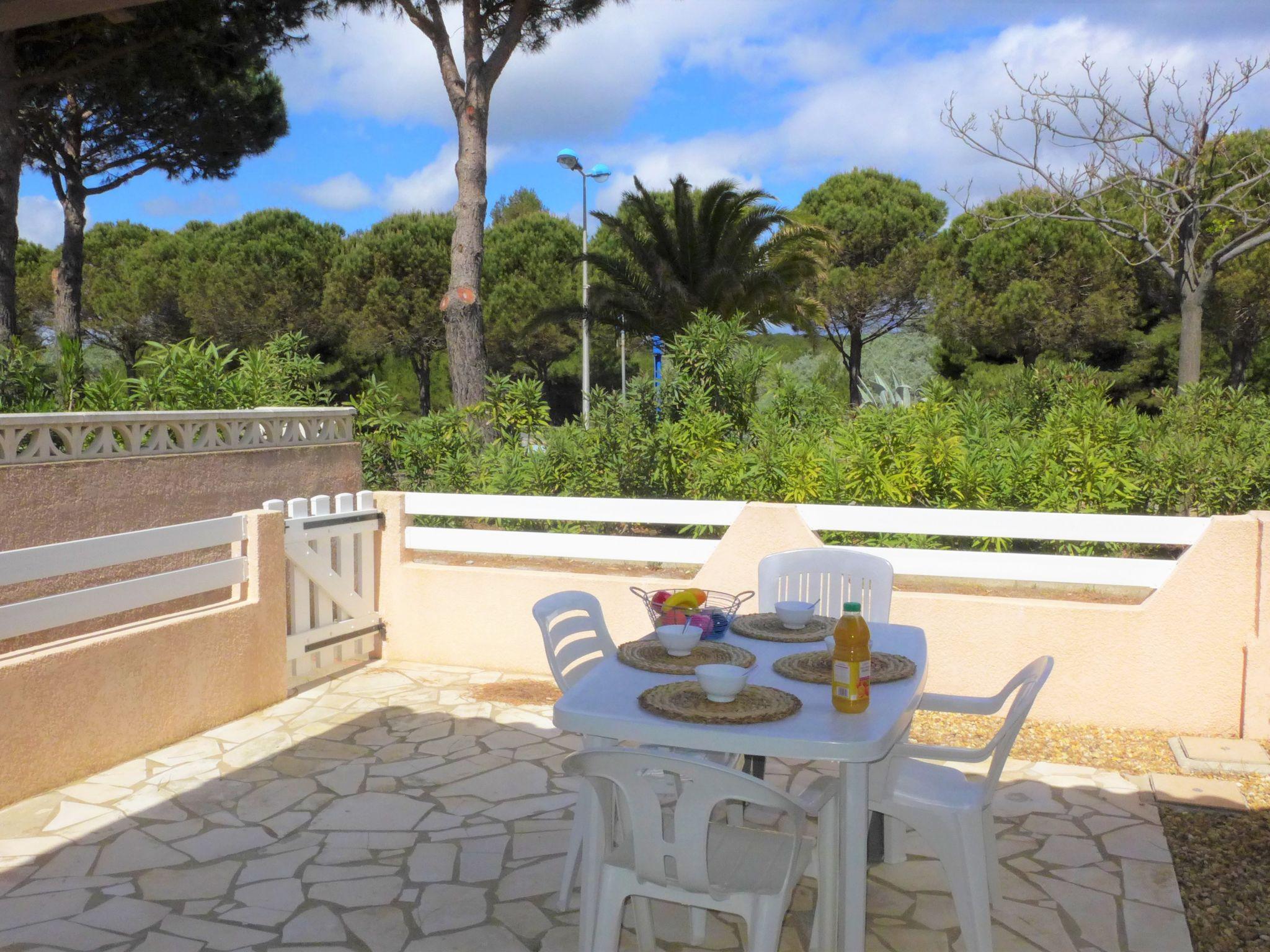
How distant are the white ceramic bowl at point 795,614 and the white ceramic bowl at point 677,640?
0.42m

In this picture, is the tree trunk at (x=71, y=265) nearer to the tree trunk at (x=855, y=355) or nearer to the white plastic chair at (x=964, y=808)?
the white plastic chair at (x=964, y=808)

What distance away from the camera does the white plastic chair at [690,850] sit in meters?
2.02

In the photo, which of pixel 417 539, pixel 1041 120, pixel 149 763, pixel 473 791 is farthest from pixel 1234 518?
pixel 1041 120

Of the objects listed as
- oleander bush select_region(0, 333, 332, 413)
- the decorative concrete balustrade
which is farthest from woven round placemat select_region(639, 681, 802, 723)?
oleander bush select_region(0, 333, 332, 413)

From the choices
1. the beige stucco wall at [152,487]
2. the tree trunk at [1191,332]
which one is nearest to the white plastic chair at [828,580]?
the beige stucco wall at [152,487]

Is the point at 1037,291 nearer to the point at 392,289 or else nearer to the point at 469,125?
the point at 469,125

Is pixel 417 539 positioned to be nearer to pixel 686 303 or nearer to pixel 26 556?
pixel 26 556

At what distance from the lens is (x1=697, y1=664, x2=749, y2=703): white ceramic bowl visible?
2523mm

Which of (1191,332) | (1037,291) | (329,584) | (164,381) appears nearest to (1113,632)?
(329,584)

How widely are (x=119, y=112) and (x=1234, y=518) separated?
14.9 m

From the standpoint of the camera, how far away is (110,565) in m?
4.44

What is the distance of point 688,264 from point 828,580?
40.0ft

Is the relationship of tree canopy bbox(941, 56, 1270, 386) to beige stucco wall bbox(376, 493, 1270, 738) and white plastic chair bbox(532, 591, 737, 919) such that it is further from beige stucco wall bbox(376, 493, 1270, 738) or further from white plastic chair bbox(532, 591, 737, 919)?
white plastic chair bbox(532, 591, 737, 919)

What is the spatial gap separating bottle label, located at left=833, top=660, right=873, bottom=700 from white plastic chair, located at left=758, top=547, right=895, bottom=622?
1.38 meters
